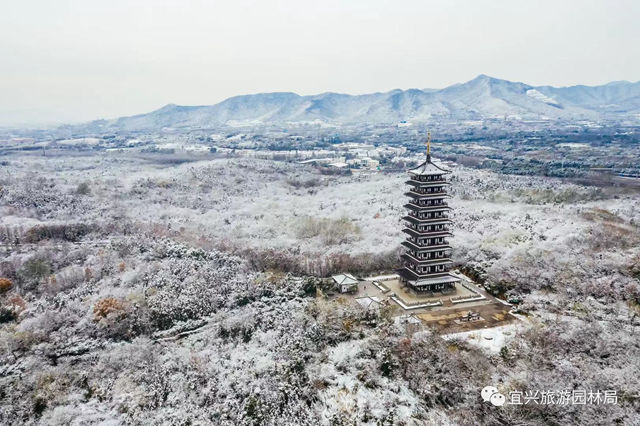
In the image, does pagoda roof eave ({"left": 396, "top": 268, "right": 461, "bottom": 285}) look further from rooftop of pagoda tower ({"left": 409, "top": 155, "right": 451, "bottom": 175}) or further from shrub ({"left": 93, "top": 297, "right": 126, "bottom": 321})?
shrub ({"left": 93, "top": 297, "right": 126, "bottom": 321})

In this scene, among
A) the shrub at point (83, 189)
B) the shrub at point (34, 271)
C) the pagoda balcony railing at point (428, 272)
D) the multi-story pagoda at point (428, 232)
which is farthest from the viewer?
the shrub at point (83, 189)

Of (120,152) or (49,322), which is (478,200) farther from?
(120,152)

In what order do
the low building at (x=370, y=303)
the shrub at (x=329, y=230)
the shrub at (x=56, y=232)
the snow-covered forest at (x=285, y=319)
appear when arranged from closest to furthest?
the snow-covered forest at (x=285, y=319)
the low building at (x=370, y=303)
the shrub at (x=56, y=232)
the shrub at (x=329, y=230)

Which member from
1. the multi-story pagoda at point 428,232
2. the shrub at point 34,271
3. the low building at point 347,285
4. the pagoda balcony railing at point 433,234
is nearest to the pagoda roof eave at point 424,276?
the multi-story pagoda at point 428,232

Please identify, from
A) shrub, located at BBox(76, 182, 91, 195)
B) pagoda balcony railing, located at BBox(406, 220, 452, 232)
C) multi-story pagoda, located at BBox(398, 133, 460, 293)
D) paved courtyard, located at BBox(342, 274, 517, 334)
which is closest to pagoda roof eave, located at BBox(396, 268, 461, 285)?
multi-story pagoda, located at BBox(398, 133, 460, 293)

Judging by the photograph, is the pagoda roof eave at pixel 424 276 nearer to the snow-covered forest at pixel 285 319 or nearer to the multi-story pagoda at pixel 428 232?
the multi-story pagoda at pixel 428 232

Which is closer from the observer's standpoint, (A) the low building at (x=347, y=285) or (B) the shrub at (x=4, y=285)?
(A) the low building at (x=347, y=285)
